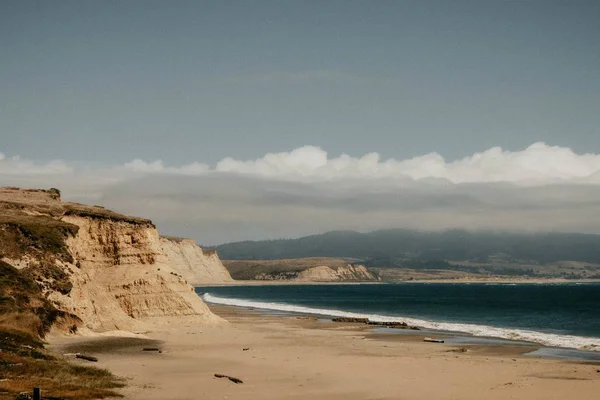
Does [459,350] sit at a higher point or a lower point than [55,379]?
lower

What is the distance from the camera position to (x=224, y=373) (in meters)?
29.5

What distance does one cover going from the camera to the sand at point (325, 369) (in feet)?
81.9

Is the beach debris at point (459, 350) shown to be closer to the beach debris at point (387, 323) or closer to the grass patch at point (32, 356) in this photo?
the beach debris at point (387, 323)

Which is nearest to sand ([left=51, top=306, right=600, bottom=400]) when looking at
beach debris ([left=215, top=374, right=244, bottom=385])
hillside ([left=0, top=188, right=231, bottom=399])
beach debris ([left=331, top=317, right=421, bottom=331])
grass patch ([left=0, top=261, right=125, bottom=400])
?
beach debris ([left=215, top=374, right=244, bottom=385])

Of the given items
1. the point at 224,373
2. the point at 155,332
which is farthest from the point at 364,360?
the point at 155,332

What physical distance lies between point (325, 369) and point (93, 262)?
26713mm

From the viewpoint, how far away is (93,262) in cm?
5022

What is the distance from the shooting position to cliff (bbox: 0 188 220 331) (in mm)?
40406

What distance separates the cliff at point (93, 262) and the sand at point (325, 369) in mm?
3450

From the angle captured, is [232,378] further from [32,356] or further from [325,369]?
[32,356]

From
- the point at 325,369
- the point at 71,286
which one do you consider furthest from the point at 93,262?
the point at 325,369

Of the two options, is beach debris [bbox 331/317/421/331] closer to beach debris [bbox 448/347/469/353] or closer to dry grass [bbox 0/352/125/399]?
beach debris [bbox 448/347/469/353]

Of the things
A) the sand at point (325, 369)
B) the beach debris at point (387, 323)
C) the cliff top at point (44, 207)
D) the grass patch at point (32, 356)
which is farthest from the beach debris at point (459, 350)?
the cliff top at point (44, 207)

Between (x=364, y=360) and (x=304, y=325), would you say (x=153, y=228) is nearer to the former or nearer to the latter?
(x=304, y=325)
